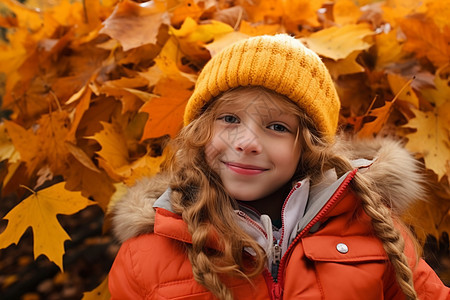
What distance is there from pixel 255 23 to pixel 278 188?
778 millimetres

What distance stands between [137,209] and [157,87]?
0.46m

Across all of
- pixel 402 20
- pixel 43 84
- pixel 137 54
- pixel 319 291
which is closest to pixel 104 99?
pixel 137 54

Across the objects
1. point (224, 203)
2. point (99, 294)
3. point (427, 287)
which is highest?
point (224, 203)

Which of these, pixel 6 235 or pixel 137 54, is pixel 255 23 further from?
pixel 6 235

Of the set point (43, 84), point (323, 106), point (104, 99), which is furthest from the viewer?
point (43, 84)

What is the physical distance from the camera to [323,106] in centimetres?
128

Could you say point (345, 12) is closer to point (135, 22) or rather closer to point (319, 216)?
point (135, 22)

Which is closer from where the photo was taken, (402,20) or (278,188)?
(278,188)

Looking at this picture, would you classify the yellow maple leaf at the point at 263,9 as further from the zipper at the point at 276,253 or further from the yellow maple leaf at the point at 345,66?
the zipper at the point at 276,253

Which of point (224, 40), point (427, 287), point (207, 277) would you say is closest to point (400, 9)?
point (224, 40)

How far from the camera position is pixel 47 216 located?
4.50 ft

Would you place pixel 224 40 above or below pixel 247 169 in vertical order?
above

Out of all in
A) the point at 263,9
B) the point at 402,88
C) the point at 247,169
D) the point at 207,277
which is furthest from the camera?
the point at 263,9

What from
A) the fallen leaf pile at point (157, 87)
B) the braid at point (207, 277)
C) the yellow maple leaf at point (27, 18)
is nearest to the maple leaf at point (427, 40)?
the fallen leaf pile at point (157, 87)
